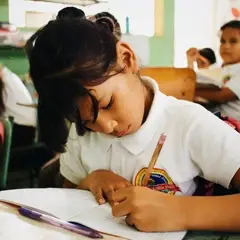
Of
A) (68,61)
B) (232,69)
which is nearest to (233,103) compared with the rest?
(232,69)

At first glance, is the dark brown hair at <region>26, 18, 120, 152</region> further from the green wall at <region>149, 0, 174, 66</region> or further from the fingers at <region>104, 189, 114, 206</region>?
the green wall at <region>149, 0, 174, 66</region>

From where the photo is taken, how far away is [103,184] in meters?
0.84

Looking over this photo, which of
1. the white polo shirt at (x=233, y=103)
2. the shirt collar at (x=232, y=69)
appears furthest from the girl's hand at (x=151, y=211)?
the shirt collar at (x=232, y=69)

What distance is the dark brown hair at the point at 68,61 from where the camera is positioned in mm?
734

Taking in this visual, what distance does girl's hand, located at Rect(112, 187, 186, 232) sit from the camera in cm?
67

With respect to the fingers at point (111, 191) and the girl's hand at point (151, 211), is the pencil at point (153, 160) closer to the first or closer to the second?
the fingers at point (111, 191)

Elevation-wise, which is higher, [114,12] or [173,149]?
[114,12]

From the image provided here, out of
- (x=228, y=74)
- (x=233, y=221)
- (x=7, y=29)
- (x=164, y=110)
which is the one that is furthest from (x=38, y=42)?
Answer: (x=7, y=29)

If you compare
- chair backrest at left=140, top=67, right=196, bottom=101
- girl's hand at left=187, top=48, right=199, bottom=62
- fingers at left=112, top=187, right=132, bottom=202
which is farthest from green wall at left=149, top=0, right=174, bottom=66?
fingers at left=112, top=187, right=132, bottom=202

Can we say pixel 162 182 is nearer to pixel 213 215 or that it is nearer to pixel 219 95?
pixel 213 215

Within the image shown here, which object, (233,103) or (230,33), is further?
(230,33)

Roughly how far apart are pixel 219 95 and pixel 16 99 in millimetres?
1043

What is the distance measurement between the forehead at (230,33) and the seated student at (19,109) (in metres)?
1.19

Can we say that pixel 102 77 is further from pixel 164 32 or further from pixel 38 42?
pixel 164 32
